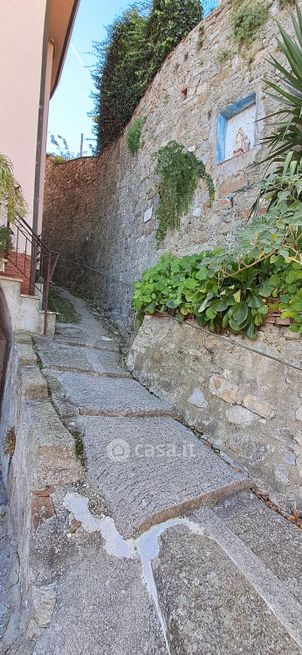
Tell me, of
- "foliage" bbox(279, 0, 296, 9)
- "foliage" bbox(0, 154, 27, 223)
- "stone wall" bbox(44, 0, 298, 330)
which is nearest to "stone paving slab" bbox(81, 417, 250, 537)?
"stone wall" bbox(44, 0, 298, 330)

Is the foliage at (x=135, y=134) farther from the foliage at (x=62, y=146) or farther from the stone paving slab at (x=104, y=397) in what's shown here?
the foliage at (x=62, y=146)

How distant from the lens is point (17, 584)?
5.68 feet

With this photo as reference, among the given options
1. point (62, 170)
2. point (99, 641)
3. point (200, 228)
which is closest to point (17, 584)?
point (99, 641)

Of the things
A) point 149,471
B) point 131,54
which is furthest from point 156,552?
point 131,54

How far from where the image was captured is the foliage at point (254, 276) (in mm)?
1775

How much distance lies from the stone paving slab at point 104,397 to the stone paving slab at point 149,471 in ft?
0.41

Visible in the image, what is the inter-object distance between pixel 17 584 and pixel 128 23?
8435mm

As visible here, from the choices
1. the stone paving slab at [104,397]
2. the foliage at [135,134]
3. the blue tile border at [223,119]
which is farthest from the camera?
the foliage at [135,134]

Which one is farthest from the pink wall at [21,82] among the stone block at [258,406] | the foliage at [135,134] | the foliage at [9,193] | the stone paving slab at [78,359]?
the stone block at [258,406]

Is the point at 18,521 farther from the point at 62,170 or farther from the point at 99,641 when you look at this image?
the point at 62,170

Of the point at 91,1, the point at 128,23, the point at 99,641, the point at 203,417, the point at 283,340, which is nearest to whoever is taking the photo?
the point at 99,641

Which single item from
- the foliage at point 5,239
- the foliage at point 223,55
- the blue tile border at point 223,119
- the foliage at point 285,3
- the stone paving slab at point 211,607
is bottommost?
the stone paving slab at point 211,607

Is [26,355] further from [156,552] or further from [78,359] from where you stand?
[156,552]

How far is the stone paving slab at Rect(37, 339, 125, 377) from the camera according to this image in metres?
3.33
